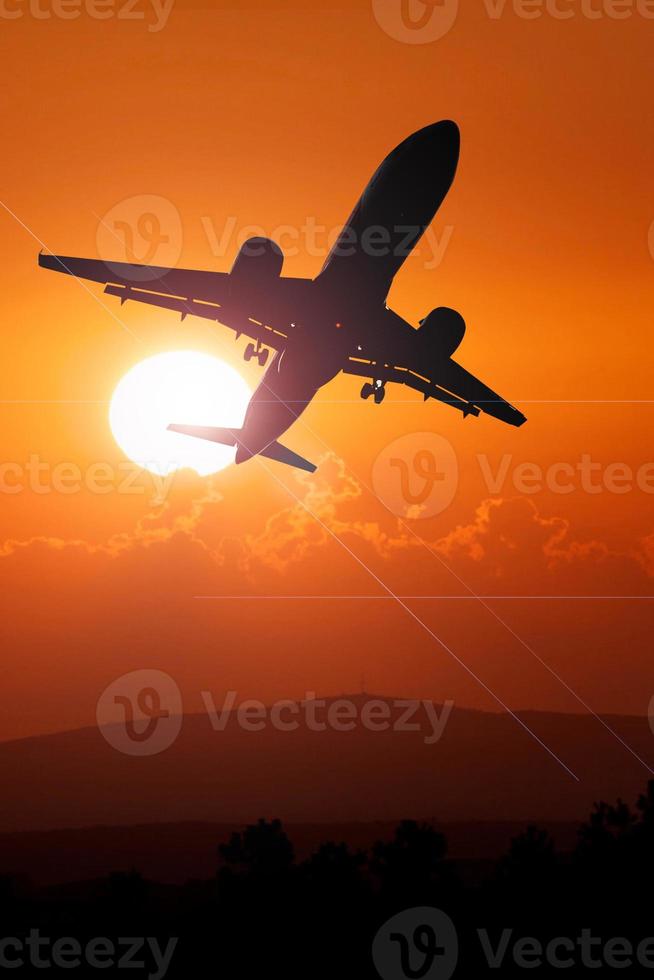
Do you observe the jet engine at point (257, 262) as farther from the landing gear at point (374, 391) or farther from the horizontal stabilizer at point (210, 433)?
the horizontal stabilizer at point (210, 433)

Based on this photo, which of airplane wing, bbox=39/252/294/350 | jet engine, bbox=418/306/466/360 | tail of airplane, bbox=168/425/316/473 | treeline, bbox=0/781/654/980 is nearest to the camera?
Answer: airplane wing, bbox=39/252/294/350

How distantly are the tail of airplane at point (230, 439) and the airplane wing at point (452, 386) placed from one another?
36.2 ft

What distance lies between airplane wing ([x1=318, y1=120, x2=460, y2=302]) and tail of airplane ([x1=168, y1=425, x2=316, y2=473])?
14781mm

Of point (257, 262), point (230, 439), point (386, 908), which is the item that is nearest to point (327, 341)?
point (257, 262)

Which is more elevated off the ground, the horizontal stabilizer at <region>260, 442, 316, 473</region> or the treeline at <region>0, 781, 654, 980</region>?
the horizontal stabilizer at <region>260, 442, 316, 473</region>

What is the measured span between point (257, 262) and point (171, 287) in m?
3.40

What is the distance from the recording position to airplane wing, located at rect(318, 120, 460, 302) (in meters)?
40.0

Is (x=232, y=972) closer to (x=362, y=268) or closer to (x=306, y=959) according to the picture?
(x=306, y=959)

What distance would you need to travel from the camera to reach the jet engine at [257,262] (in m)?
41.7

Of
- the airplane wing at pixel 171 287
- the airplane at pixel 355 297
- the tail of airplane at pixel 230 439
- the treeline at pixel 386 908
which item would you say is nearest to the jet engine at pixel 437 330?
the airplane at pixel 355 297

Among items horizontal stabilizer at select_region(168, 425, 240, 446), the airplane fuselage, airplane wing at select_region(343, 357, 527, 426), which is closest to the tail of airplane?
horizontal stabilizer at select_region(168, 425, 240, 446)

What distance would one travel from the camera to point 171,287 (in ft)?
138

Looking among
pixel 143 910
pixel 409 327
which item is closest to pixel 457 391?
pixel 409 327

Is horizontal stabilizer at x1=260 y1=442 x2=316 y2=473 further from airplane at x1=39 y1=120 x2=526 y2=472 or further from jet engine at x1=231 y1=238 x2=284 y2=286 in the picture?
jet engine at x1=231 y1=238 x2=284 y2=286
